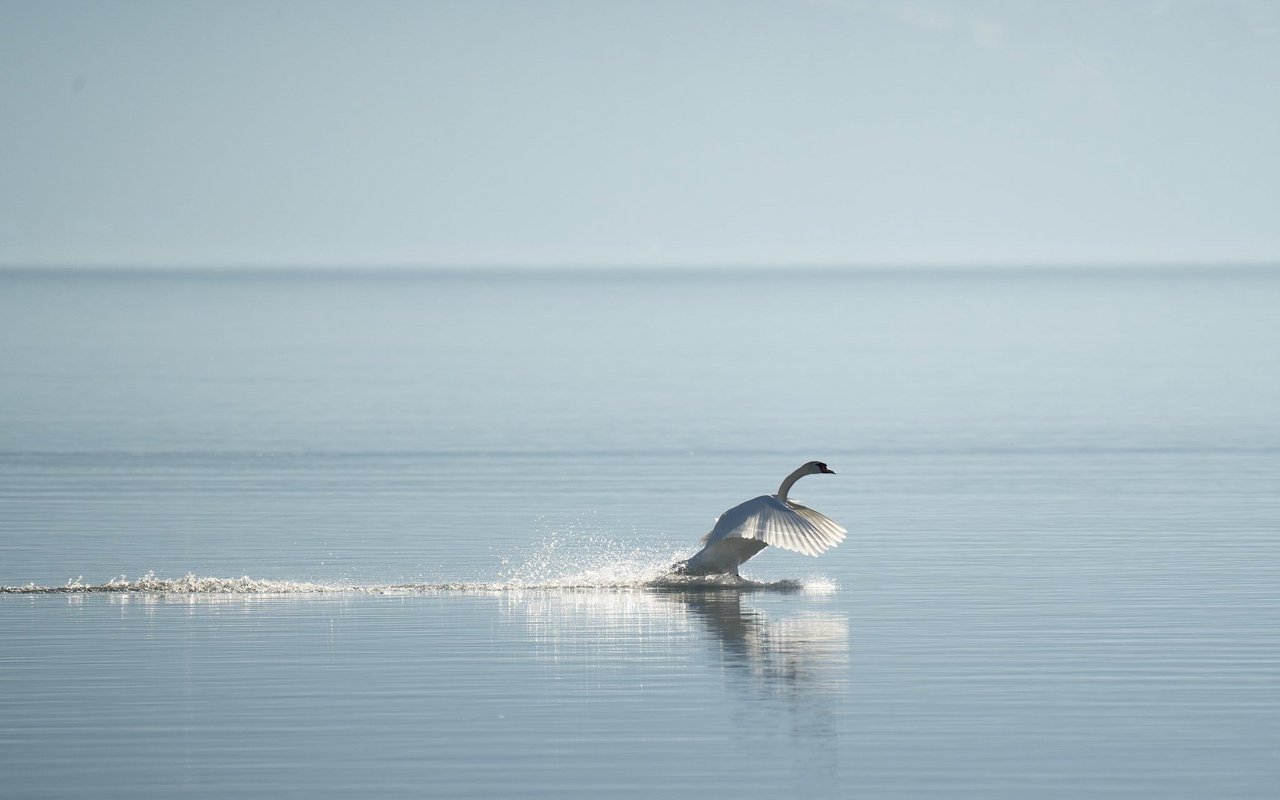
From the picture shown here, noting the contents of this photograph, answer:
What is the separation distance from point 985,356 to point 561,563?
2070 inches

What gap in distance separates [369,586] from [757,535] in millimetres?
3791

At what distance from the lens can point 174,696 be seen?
1488 centimetres

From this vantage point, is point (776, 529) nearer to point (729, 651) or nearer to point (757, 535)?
point (757, 535)

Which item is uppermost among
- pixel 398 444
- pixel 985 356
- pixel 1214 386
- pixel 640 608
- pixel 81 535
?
pixel 985 356

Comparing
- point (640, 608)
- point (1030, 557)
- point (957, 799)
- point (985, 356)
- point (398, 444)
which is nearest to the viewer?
point (957, 799)

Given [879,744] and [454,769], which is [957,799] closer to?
[879,744]

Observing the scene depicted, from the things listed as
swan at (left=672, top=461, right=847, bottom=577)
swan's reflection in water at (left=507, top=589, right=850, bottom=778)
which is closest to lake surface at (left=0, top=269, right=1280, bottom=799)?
swan's reflection in water at (left=507, top=589, right=850, bottom=778)

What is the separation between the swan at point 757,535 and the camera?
20.3m

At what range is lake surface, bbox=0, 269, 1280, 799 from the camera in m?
13.1

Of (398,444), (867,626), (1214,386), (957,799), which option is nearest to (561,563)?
(867,626)

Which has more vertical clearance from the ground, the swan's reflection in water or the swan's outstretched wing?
the swan's outstretched wing

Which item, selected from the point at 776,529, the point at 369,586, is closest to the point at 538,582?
the point at 369,586

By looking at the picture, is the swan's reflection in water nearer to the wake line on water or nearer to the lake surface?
the lake surface

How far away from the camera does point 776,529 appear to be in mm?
20406
